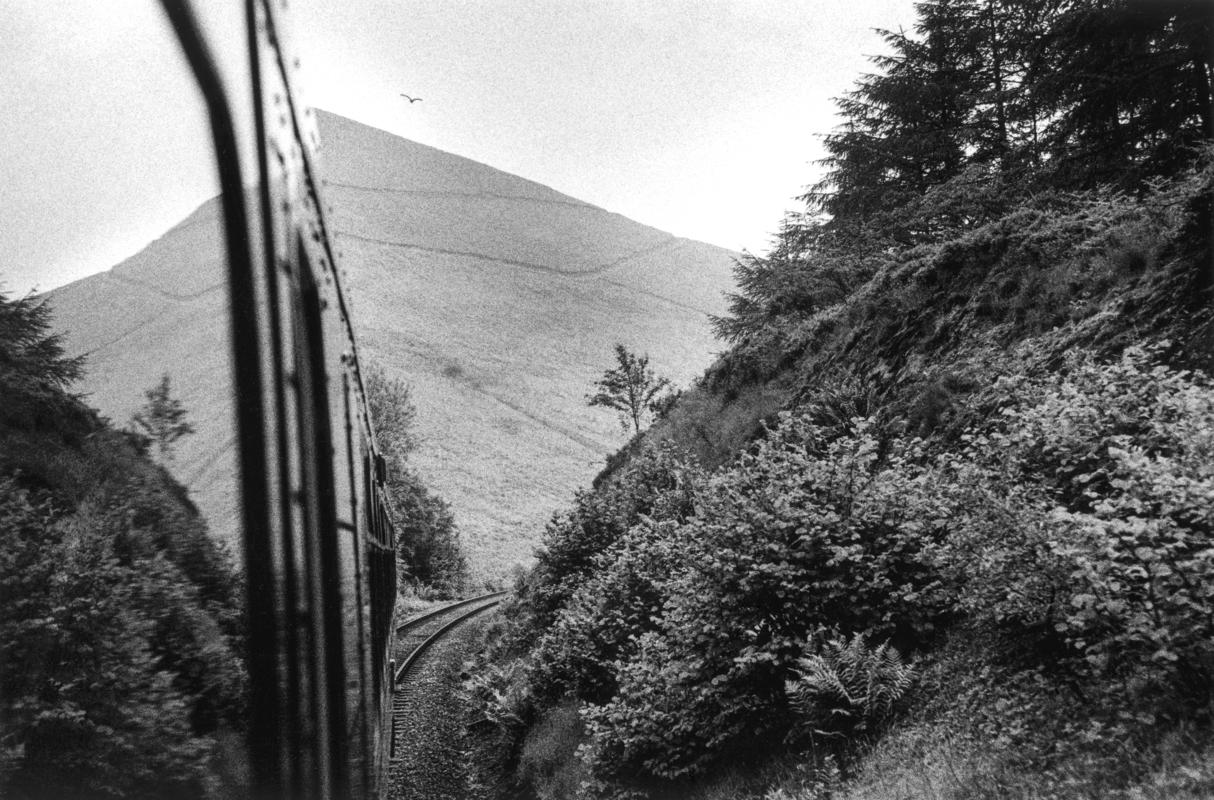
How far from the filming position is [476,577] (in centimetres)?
4031

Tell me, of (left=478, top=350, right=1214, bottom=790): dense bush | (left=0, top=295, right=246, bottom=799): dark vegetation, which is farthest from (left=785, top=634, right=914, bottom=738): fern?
(left=0, top=295, right=246, bottom=799): dark vegetation

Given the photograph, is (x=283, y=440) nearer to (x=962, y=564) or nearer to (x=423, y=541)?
(x=962, y=564)

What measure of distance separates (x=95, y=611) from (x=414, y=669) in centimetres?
1503

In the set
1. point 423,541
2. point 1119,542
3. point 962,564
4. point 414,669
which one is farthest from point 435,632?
point 1119,542

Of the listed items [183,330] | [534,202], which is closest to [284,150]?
[183,330]

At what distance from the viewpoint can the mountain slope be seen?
1.49 metres

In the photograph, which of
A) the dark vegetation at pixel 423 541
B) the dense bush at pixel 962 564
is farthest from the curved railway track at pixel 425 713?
the dark vegetation at pixel 423 541

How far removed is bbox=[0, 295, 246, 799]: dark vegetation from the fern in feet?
14.3

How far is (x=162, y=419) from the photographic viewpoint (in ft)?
4.57

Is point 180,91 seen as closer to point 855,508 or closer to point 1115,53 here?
point 855,508

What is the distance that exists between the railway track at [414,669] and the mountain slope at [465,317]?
835 cm

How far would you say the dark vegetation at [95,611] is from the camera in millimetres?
1092

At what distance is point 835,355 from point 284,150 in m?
11.9

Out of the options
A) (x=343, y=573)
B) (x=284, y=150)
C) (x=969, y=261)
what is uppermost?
(x=969, y=261)
